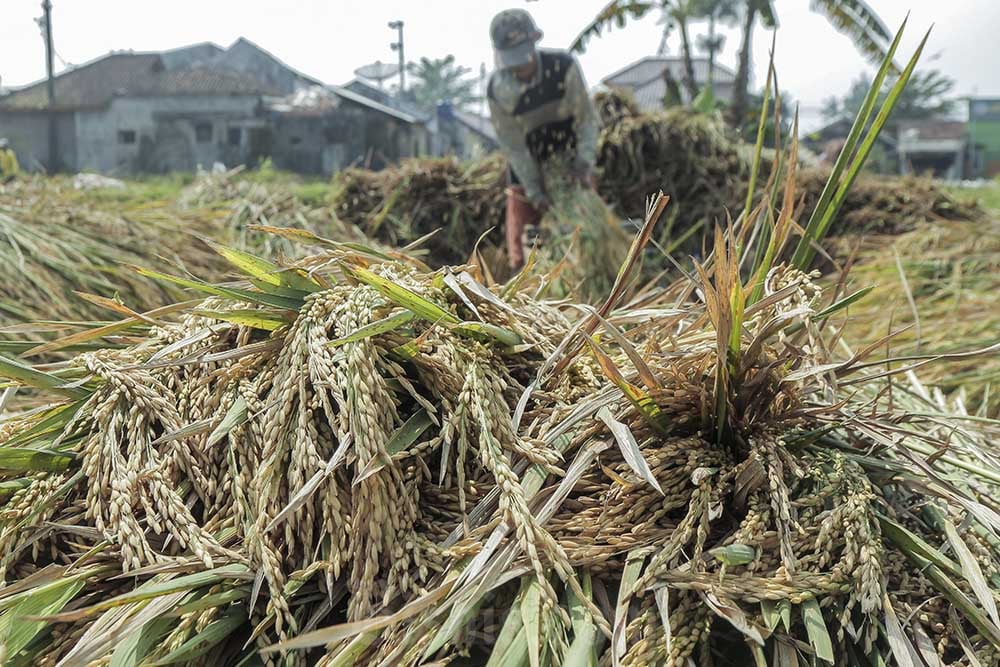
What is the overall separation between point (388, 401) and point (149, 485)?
356 mm

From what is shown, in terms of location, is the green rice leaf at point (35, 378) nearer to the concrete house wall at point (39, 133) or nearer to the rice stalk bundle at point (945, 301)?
the rice stalk bundle at point (945, 301)

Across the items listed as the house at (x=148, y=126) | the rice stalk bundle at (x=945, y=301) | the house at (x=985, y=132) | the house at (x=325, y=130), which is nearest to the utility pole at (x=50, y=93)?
the house at (x=148, y=126)

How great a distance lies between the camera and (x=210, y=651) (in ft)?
3.06

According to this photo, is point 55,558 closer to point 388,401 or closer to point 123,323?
point 123,323

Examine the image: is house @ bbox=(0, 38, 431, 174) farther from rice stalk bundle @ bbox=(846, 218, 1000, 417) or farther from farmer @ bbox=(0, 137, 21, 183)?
rice stalk bundle @ bbox=(846, 218, 1000, 417)

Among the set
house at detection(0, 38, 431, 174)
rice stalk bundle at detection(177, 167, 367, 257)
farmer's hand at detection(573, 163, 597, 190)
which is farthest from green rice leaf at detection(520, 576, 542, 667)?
house at detection(0, 38, 431, 174)

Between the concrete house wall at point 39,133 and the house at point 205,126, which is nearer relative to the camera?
the house at point 205,126

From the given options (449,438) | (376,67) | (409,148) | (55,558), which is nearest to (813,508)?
(449,438)

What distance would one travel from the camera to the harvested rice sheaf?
0.88m

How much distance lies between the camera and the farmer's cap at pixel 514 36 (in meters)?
4.46

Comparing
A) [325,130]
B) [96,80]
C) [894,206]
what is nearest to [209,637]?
[894,206]

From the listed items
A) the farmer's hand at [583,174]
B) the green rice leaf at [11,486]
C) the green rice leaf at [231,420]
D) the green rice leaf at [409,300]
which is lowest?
the green rice leaf at [11,486]

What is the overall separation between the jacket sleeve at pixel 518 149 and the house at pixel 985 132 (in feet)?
145

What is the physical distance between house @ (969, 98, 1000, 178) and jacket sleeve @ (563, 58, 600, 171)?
1724 inches
